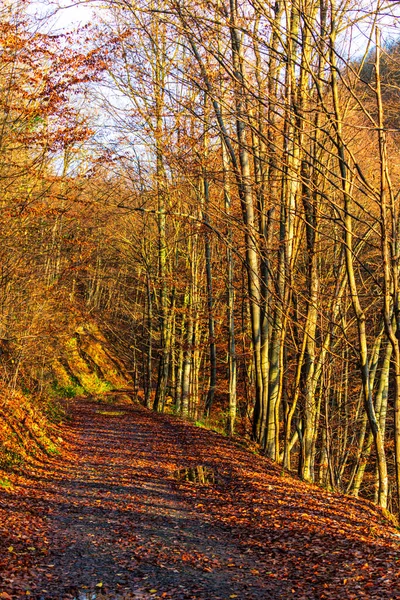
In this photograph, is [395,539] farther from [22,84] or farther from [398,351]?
[22,84]

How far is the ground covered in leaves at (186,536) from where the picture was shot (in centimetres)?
526

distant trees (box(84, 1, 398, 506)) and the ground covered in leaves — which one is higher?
distant trees (box(84, 1, 398, 506))

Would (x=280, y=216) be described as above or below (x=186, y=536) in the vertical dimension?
above

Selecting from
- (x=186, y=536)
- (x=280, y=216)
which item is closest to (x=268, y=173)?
(x=280, y=216)

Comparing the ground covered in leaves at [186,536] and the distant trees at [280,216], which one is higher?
the distant trees at [280,216]

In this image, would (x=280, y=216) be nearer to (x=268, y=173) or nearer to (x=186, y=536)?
(x=268, y=173)

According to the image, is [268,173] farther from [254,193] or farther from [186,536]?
[186,536]

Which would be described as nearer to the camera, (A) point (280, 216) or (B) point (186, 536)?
(B) point (186, 536)

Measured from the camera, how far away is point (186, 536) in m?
6.96

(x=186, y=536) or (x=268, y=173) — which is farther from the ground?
(x=268, y=173)

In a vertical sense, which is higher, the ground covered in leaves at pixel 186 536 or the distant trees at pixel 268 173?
the distant trees at pixel 268 173

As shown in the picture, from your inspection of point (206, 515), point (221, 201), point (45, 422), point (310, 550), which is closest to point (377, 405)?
point (221, 201)

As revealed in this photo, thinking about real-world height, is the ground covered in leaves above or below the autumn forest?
below

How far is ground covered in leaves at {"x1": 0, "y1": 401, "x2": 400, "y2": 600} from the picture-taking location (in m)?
5.26
